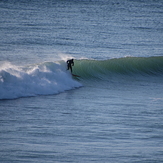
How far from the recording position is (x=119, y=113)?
14.5 meters

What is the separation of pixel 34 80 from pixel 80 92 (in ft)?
6.84

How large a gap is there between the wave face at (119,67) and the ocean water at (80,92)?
57 millimetres

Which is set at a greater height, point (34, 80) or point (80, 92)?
point (34, 80)

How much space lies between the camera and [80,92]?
60.4ft

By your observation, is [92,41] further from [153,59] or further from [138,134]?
[138,134]

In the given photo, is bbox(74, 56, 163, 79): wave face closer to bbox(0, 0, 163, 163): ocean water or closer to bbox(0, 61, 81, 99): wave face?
bbox(0, 0, 163, 163): ocean water

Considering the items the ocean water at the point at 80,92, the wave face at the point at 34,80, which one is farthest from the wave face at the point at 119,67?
the wave face at the point at 34,80

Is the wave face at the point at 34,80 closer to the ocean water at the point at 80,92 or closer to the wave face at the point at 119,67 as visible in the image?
the ocean water at the point at 80,92

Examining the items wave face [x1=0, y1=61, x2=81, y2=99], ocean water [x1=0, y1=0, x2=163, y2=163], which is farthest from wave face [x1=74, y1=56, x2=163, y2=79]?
wave face [x1=0, y1=61, x2=81, y2=99]

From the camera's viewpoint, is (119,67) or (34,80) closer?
(34,80)

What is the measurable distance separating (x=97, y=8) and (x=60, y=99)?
38.4 m

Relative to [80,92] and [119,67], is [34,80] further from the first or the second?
[119,67]

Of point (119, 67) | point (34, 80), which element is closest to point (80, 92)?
point (34, 80)

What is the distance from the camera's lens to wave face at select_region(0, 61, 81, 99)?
56.2ft
